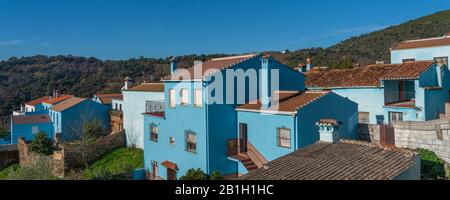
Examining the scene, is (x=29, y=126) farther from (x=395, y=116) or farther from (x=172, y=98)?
(x=395, y=116)

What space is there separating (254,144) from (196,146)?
9.31 ft

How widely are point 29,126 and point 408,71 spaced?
33158 mm

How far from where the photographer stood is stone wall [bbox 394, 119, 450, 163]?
1361cm

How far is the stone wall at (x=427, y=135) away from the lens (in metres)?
13.6

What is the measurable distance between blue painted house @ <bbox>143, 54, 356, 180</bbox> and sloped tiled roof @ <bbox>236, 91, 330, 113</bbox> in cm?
59

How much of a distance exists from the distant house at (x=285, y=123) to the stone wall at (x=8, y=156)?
20.0 m

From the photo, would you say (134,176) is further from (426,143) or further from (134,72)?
(134,72)

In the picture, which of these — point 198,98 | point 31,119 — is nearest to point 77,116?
point 31,119

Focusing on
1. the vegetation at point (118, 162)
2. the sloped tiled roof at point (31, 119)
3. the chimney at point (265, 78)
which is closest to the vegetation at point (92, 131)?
the vegetation at point (118, 162)

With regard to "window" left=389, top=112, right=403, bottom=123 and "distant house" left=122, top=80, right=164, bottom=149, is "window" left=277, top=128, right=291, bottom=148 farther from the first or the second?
"distant house" left=122, top=80, right=164, bottom=149

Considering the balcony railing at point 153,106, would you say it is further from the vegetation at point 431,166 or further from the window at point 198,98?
the vegetation at point 431,166

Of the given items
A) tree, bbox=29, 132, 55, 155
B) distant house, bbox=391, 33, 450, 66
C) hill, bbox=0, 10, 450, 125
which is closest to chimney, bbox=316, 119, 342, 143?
distant house, bbox=391, 33, 450, 66

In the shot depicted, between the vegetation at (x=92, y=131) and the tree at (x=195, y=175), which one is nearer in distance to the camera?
the tree at (x=195, y=175)

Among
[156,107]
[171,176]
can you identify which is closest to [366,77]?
[171,176]
